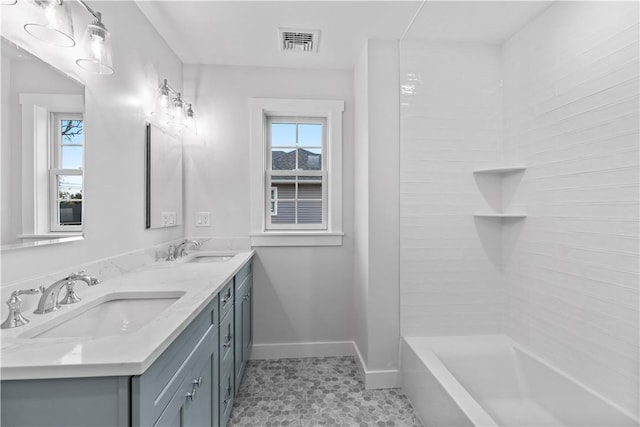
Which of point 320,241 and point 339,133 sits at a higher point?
point 339,133

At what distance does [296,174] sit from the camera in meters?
2.72

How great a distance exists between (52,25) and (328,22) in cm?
145

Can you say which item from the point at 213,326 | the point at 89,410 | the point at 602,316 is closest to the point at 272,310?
the point at 213,326

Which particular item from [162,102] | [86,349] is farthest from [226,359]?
[162,102]

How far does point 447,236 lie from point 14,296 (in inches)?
88.6

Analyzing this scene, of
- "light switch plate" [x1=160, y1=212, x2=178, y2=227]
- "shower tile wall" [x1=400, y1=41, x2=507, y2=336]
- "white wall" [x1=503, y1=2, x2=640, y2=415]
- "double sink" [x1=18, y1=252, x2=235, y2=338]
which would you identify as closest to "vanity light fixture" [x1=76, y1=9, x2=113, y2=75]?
"double sink" [x1=18, y1=252, x2=235, y2=338]

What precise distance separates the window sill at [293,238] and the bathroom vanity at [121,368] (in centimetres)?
115

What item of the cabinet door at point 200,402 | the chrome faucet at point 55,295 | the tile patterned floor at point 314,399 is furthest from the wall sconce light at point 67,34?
the tile patterned floor at point 314,399

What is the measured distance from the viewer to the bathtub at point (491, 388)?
1470mm

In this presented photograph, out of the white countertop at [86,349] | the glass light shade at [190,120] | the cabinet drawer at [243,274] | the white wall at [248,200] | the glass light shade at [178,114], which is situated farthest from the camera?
the white wall at [248,200]

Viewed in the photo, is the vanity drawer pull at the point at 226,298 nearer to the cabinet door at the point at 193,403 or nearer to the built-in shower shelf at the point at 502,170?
the cabinet door at the point at 193,403

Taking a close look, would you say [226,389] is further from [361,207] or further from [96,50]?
[96,50]

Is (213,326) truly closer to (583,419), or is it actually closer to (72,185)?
(72,185)

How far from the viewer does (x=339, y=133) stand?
2602 mm
